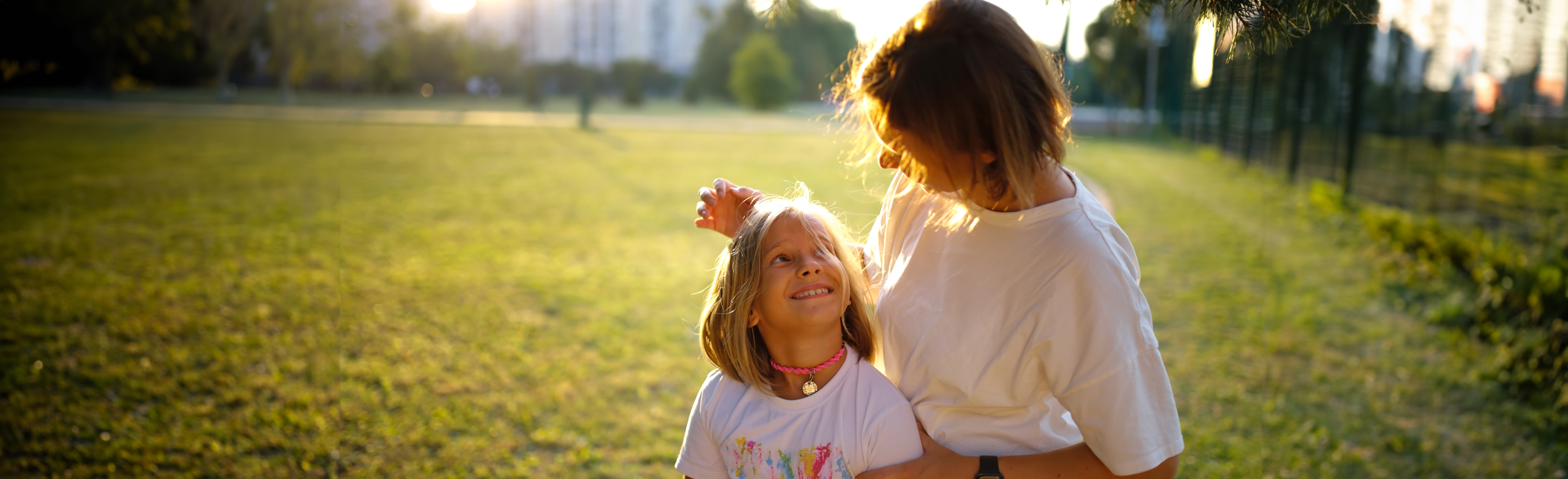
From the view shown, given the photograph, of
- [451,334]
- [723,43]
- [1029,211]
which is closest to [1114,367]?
[1029,211]

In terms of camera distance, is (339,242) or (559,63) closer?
(339,242)

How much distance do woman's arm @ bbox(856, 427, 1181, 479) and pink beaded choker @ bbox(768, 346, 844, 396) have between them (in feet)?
0.58

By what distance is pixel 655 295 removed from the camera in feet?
21.6

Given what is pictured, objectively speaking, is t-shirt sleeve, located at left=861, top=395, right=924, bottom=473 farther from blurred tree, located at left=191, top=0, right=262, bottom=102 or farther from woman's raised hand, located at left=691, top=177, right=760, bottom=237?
blurred tree, located at left=191, top=0, right=262, bottom=102

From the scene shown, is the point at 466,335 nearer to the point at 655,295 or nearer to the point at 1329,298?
the point at 655,295

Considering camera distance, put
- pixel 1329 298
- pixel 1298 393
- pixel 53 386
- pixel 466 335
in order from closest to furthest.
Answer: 1. pixel 53 386
2. pixel 1298 393
3. pixel 466 335
4. pixel 1329 298

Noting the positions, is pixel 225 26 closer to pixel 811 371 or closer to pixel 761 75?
pixel 811 371

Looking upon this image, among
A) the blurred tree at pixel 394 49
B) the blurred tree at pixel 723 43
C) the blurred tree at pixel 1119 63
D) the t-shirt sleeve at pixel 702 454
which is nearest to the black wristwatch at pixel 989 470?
the t-shirt sleeve at pixel 702 454

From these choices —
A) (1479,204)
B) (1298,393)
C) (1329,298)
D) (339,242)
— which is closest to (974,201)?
(1298,393)

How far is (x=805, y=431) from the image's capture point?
148cm

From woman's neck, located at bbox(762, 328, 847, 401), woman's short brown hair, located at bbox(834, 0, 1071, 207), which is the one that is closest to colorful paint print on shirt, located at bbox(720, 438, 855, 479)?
woman's neck, located at bbox(762, 328, 847, 401)

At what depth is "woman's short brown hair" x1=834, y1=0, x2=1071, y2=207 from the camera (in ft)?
3.74

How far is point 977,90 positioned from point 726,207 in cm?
78

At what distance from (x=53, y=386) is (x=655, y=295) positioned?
11.8 feet
